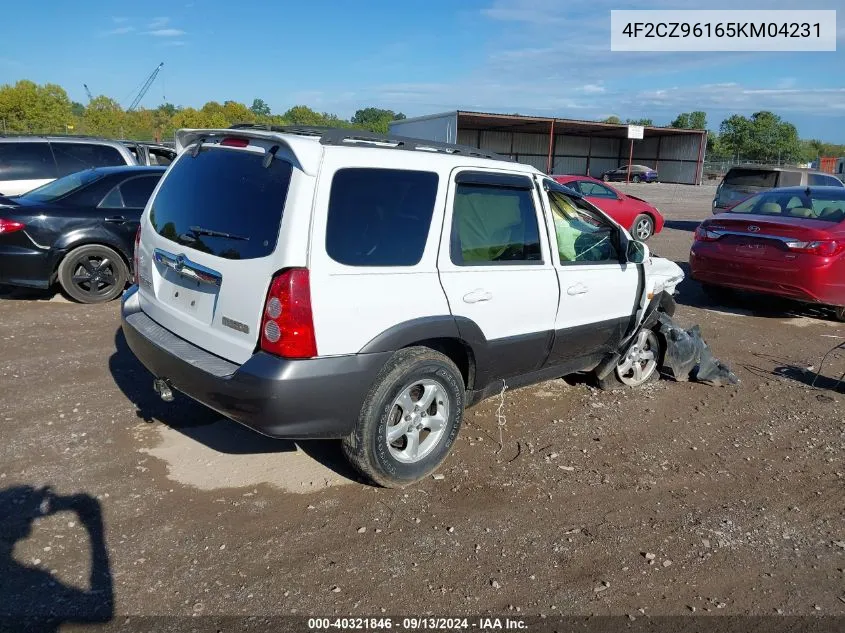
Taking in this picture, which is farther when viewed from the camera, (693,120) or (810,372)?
(693,120)

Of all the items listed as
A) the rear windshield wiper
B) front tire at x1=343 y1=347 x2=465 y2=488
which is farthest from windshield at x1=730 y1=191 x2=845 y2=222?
the rear windshield wiper

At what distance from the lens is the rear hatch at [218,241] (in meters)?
3.24

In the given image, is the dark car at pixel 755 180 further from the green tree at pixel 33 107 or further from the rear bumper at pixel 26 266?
the green tree at pixel 33 107

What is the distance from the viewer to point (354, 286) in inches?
128

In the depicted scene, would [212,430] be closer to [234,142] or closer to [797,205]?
[234,142]

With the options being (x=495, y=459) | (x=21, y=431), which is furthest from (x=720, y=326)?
(x=21, y=431)

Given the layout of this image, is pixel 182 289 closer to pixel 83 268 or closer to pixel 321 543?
pixel 321 543

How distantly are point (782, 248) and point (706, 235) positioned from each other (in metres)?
1.07

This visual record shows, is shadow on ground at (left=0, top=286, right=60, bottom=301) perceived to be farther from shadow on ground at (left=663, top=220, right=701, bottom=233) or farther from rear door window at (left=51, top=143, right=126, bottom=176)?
shadow on ground at (left=663, top=220, right=701, bottom=233)

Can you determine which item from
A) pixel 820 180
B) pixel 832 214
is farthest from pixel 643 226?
pixel 832 214

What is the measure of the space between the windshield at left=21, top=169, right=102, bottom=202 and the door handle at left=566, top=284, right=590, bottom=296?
597 centimetres

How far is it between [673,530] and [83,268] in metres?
6.77

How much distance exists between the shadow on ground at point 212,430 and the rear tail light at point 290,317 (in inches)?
43.0

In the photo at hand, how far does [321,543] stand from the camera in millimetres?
3236
